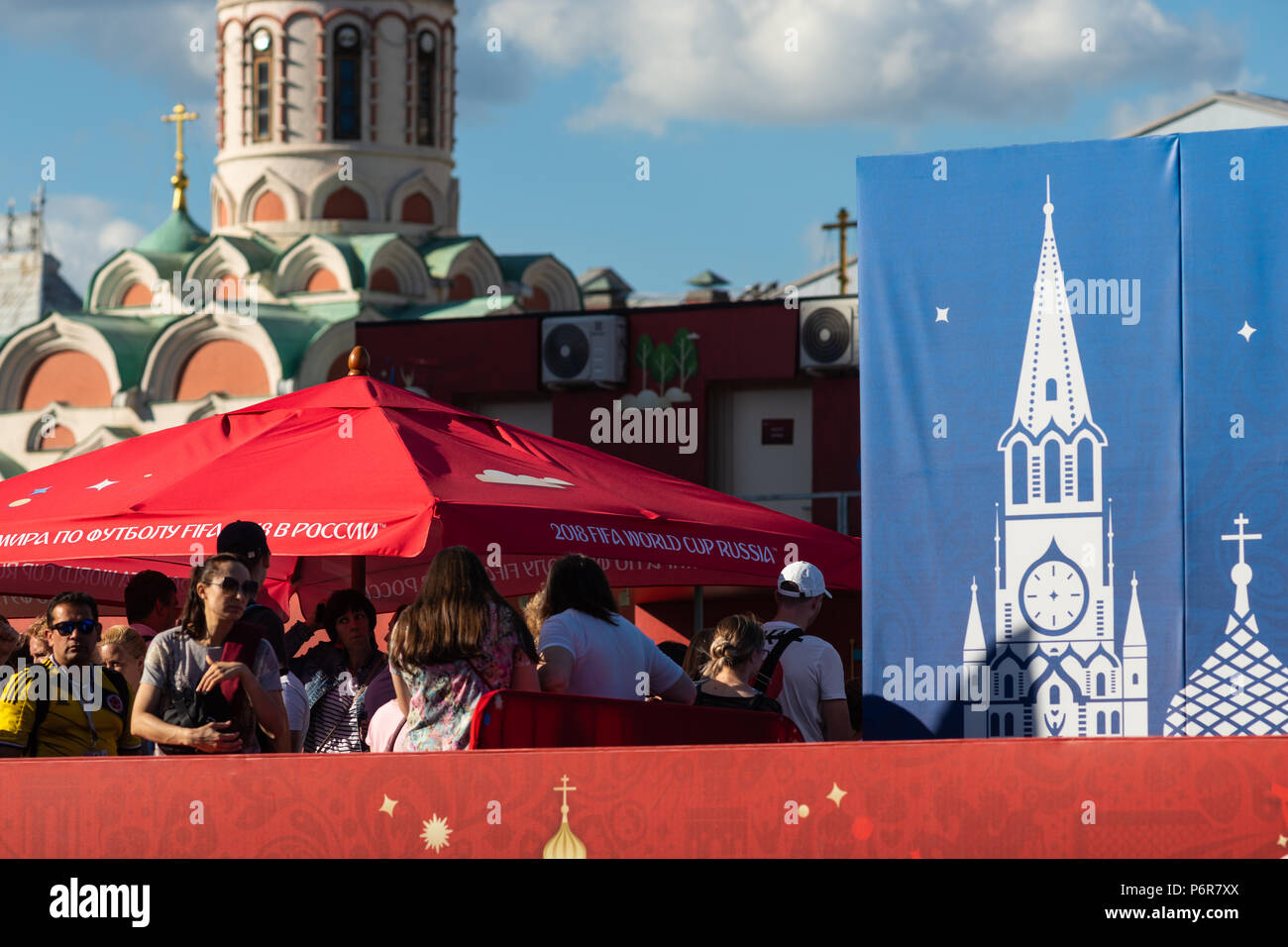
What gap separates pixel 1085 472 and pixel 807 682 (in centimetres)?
157

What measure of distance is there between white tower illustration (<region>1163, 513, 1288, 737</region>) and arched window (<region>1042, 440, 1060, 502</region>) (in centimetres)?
52

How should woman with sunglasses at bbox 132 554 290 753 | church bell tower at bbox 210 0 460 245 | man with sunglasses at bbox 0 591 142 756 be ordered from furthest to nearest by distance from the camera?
church bell tower at bbox 210 0 460 245 < man with sunglasses at bbox 0 591 142 756 < woman with sunglasses at bbox 132 554 290 753

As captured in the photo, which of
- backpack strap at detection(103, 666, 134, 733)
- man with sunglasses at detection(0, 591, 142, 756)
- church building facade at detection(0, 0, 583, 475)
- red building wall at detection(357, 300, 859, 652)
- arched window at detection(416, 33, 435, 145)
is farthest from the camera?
arched window at detection(416, 33, 435, 145)

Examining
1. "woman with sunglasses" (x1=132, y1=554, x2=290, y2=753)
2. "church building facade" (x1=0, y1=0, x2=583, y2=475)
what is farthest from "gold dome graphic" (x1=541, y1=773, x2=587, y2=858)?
"church building facade" (x1=0, y1=0, x2=583, y2=475)

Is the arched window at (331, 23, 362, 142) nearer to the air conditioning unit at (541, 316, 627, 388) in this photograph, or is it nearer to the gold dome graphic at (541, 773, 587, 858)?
the air conditioning unit at (541, 316, 627, 388)

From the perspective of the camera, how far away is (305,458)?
8.60 m

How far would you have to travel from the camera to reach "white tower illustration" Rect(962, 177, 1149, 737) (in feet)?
20.5

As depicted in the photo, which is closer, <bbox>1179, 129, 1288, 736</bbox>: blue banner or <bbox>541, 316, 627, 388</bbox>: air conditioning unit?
<bbox>1179, 129, 1288, 736</bbox>: blue banner

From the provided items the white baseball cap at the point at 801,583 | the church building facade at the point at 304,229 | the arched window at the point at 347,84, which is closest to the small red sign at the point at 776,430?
the church building facade at the point at 304,229

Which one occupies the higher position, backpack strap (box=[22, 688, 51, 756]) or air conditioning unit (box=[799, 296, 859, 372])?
air conditioning unit (box=[799, 296, 859, 372])

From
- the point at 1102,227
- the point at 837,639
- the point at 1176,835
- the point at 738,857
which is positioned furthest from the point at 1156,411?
the point at 837,639

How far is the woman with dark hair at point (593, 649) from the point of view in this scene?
671 cm

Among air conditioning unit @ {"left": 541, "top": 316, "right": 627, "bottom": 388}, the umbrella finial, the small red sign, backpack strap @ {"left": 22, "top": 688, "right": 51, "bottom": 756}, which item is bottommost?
backpack strap @ {"left": 22, "top": 688, "right": 51, "bottom": 756}
